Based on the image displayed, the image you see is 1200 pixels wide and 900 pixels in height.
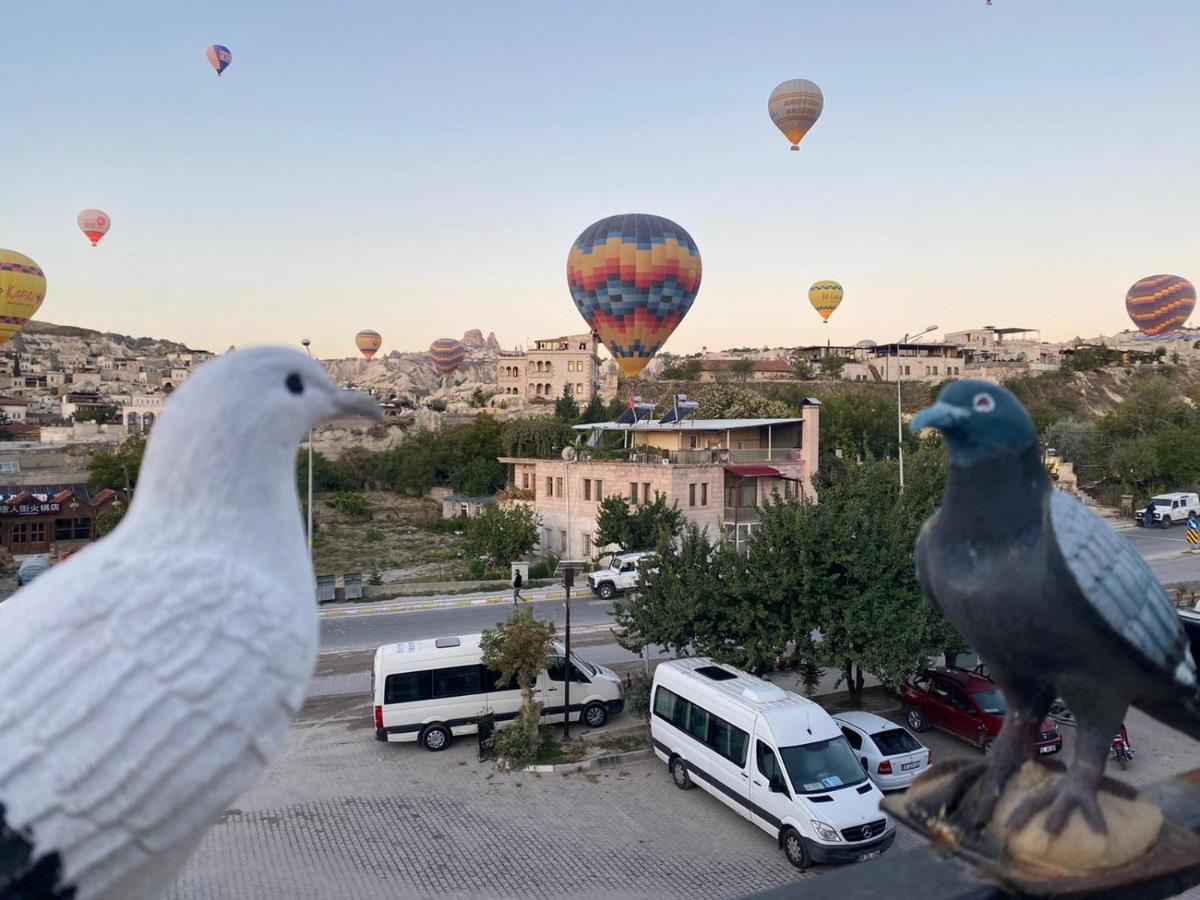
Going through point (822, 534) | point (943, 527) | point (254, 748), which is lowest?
point (822, 534)

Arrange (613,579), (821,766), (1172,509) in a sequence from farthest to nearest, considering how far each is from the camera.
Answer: (1172,509) < (613,579) < (821,766)

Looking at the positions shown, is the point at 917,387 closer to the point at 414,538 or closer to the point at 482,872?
the point at 414,538

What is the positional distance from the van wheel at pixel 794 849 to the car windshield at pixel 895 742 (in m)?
2.49

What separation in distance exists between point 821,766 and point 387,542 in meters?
36.3

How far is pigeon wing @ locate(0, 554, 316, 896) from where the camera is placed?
6.28ft

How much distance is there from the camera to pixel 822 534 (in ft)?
44.7

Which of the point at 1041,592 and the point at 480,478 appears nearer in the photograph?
the point at 1041,592

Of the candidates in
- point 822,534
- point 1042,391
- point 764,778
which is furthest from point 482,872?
point 1042,391

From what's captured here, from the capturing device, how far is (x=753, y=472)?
106ft

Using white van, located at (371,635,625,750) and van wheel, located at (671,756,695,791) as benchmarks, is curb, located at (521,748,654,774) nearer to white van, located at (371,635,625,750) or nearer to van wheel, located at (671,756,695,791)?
van wheel, located at (671,756,695,791)

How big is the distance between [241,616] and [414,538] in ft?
145

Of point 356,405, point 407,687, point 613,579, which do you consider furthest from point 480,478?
point 356,405

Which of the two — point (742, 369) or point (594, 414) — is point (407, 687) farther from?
point (742, 369)

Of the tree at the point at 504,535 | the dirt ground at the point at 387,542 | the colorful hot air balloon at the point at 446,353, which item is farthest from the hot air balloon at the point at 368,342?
the tree at the point at 504,535
